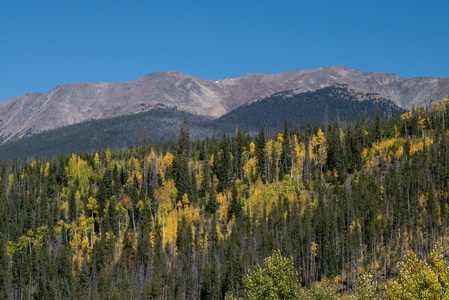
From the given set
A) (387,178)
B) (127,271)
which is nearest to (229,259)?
(127,271)

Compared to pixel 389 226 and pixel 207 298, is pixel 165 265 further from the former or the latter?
pixel 389 226

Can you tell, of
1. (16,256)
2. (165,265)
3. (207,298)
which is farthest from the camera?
(16,256)

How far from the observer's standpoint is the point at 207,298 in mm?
154250

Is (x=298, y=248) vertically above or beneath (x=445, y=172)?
beneath

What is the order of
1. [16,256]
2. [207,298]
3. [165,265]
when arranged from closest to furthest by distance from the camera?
[207,298] → [165,265] → [16,256]

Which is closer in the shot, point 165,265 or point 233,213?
point 165,265

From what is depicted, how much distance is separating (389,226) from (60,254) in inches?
3536

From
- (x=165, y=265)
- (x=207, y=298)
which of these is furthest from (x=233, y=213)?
(x=207, y=298)

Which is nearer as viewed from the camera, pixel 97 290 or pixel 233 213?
pixel 97 290

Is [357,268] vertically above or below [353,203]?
below

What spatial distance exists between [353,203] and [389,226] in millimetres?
14223

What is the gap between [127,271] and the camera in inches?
6791

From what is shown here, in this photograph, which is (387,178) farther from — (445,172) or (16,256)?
(16,256)

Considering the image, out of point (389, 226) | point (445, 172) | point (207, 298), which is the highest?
point (445, 172)
